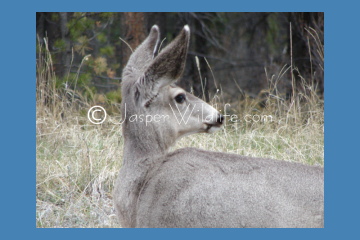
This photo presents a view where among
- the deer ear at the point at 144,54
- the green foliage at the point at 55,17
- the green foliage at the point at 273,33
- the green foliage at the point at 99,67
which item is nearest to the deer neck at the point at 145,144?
the deer ear at the point at 144,54

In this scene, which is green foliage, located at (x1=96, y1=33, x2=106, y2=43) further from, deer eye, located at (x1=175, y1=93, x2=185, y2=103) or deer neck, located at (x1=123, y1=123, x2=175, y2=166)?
deer neck, located at (x1=123, y1=123, x2=175, y2=166)

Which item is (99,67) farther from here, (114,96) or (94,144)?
(94,144)

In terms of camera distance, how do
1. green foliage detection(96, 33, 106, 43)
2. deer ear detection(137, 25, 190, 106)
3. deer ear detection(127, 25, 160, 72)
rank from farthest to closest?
green foliage detection(96, 33, 106, 43)
deer ear detection(127, 25, 160, 72)
deer ear detection(137, 25, 190, 106)

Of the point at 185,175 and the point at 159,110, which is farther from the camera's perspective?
the point at 159,110

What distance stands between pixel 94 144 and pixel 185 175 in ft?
8.88

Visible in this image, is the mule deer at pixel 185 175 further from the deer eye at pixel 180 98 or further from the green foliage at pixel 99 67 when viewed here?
the green foliage at pixel 99 67

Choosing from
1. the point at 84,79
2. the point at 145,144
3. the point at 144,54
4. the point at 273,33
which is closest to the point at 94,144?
the point at 84,79

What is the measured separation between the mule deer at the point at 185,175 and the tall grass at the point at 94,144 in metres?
1.10

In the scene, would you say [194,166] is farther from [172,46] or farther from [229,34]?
[229,34]

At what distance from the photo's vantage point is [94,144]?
→ 19.0ft

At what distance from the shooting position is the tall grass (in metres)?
4.71

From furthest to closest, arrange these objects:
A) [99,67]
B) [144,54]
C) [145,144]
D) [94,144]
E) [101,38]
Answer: [101,38], [99,67], [94,144], [144,54], [145,144]

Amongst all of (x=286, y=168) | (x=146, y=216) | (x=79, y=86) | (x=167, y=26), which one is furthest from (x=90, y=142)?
(x=167, y=26)

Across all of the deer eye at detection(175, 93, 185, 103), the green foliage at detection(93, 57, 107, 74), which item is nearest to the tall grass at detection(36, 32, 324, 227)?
the green foliage at detection(93, 57, 107, 74)
